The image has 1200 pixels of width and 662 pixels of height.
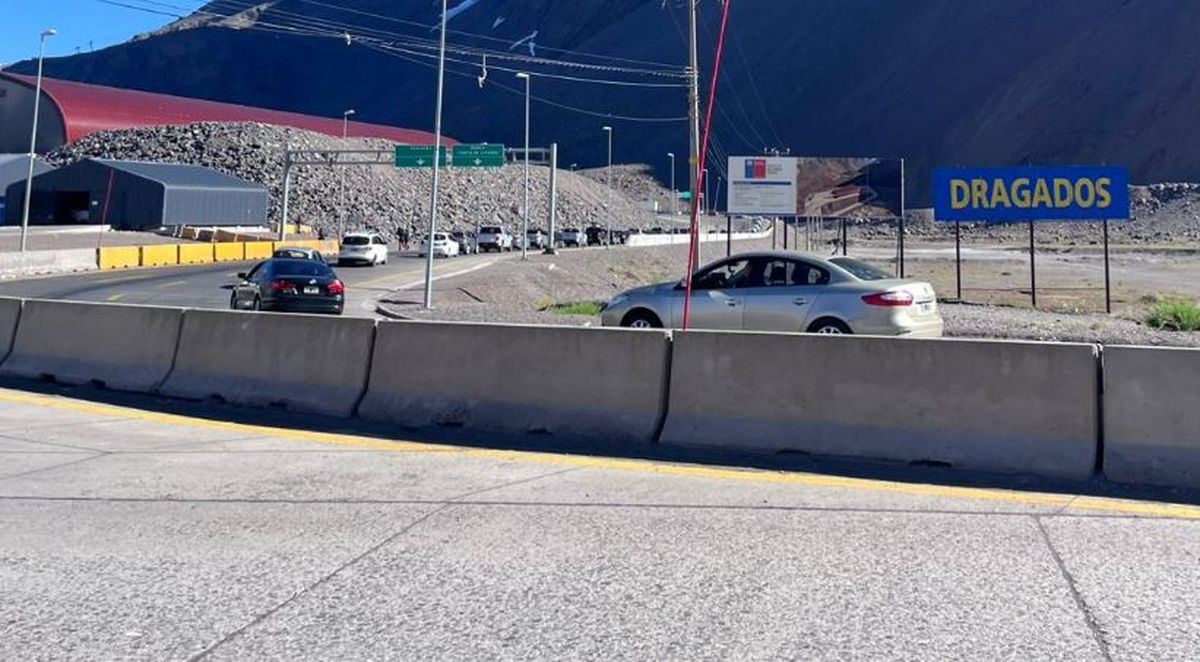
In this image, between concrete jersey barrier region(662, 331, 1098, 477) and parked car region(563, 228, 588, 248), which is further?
parked car region(563, 228, 588, 248)

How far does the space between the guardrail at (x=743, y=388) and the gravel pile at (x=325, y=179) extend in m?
69.5

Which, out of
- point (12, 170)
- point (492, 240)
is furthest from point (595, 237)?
point (12, 170)

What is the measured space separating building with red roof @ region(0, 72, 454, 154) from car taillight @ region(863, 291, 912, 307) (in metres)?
85.2

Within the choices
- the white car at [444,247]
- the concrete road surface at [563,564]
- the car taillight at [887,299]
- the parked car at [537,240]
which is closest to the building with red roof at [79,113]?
the parked car at [537,240]

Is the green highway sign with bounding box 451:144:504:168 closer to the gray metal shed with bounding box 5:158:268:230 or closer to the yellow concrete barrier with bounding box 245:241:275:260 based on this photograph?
the yellow concrete barrier with bounding box 245:241:275:260

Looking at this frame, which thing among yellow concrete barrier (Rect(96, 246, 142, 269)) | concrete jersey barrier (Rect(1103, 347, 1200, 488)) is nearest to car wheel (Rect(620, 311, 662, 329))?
concrete jersey barrier (Rect(1103, 347, 1200, 488))

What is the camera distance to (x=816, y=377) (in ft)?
31.9

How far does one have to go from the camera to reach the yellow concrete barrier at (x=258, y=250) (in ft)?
203

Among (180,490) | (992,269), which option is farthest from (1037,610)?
(992,269)

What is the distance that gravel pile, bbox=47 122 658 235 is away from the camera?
3361 inches

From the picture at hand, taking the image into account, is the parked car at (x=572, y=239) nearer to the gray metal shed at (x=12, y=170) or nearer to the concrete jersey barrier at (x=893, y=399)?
the gray metal shed at (x=12, y=170)

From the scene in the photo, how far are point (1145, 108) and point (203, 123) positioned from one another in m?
80.7

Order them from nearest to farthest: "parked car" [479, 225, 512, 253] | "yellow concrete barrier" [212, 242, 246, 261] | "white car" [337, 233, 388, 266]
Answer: "white car" [337, 233, 388, 266], "yellow concrete barrier" [212, 242, 246, 261], "parked car" [479, 225, 512, 253]

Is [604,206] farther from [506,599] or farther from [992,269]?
[506,599]
